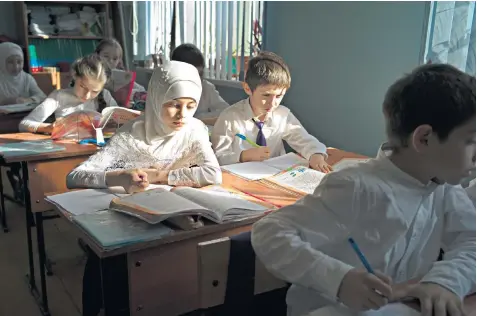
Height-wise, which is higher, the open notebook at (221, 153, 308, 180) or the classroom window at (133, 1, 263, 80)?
the classroom window at (133, 1, 263, 80)

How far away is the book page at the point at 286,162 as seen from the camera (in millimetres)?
2135

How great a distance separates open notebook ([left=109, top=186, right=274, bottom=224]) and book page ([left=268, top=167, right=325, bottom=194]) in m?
0.28

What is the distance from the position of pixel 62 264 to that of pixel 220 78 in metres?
2.05

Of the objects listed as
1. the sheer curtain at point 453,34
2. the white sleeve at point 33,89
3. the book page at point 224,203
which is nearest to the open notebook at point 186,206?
the book page at point 224,203

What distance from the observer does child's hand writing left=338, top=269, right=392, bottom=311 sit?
84cm

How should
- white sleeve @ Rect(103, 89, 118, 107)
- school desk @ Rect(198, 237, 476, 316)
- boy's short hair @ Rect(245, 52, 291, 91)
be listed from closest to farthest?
school desk @ Rect(198, 237, 476, 316) → boy's short hair @ Rect(245, 52, 291, 91) → white sleeve @ Rect(103, 89, 118, 107)

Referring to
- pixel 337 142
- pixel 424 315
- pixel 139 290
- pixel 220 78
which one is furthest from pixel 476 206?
pixel 220 78

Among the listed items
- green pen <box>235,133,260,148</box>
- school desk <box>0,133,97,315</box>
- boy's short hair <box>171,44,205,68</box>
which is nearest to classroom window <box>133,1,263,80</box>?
boy's short hair <box>171,44,205,68</box>

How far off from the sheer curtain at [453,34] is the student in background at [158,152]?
1.12 meters

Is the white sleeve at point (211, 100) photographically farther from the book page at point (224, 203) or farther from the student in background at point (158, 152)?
the book page at point (224, 203)

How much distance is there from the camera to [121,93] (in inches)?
135

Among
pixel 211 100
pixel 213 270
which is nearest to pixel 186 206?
pixel 213 270

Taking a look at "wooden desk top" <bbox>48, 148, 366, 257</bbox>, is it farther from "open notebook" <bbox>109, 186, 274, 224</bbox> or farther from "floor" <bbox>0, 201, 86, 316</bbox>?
"floor" <bbox>0, 201, 86, 316</bbox>

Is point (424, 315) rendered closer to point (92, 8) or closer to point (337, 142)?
point (337, 142)
